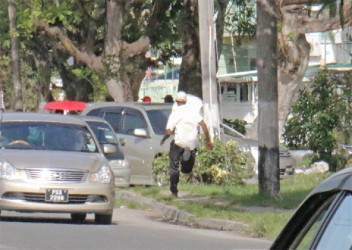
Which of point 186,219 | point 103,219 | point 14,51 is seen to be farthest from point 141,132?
point 14,51

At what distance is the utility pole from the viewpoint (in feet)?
76.1

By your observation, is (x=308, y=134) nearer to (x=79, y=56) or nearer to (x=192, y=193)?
(x=192, y=193)

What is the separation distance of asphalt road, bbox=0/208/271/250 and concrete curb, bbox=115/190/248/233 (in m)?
0.24

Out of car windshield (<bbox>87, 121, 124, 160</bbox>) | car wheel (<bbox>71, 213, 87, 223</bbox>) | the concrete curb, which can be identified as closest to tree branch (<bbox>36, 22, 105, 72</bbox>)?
car windshield (<bbox>87, 121, 124, 160</bbox>)

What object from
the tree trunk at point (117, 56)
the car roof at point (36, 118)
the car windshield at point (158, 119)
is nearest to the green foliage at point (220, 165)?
the car windshield at point (158, 119)

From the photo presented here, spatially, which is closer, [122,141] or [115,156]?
[115,156]

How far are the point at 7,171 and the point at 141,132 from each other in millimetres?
8964

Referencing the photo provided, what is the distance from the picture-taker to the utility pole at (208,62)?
23.2 metres

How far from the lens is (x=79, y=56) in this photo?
112 feet

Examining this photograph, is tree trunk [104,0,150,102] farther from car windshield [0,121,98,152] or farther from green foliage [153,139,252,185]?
car windshield [0,121,98,152]

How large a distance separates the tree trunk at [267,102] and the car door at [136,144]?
5844 mm

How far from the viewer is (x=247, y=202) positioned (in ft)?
59.2

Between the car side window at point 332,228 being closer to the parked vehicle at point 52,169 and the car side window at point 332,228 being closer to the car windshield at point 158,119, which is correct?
the parked vehicle at point 52,169

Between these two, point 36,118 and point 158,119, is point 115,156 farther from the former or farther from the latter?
point 36,118
